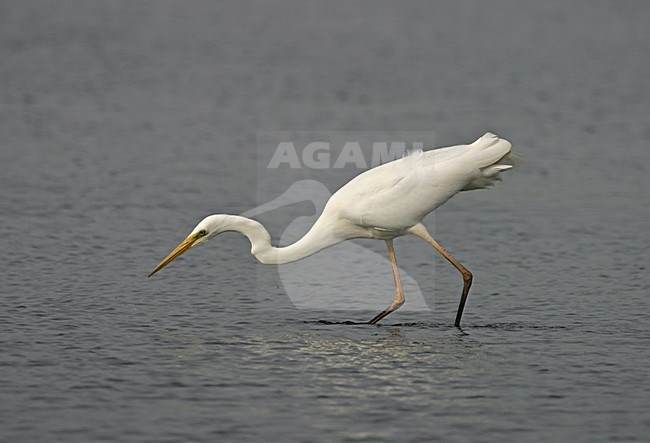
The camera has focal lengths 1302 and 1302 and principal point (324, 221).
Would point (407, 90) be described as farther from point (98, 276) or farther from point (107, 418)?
point (107, 418)

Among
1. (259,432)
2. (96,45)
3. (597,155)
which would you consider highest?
(96,45)

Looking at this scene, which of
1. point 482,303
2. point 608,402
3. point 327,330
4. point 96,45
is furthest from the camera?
point 96,45

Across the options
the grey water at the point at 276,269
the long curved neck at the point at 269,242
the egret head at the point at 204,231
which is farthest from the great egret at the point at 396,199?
the grey water at the point at 276,269

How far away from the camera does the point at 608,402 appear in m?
8.85

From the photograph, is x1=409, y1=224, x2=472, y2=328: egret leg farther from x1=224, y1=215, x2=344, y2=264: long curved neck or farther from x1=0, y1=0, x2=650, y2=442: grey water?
x1=224, y1=215, x2=344, y2=264: long curved neck

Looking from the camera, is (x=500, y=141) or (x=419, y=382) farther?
(x=500, y=141)

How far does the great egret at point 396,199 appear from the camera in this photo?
1106 centimetres

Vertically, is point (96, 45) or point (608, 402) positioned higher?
point (96, 45)

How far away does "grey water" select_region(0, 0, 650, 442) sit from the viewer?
8.68 m

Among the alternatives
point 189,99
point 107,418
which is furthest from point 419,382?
point 189,99

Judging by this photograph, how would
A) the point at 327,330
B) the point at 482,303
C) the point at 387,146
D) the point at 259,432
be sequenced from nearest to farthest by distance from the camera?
the point at 259,432 < the point at 327,330 < the point at 482,303 < the point at 387,146

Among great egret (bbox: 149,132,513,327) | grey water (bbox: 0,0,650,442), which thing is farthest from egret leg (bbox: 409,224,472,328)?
grey water (bbox: 0,0,650,442)

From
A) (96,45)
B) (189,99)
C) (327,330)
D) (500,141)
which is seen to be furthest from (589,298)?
(96,45)

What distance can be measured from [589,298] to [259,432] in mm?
4891
